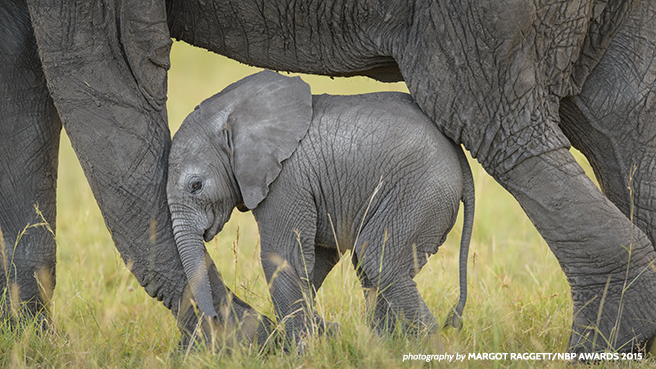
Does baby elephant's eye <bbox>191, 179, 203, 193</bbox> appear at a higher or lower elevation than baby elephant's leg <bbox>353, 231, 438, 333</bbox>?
higher

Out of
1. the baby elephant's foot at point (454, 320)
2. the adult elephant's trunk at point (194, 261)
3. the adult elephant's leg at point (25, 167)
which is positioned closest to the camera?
the adult elephant's trunk at point (194, 261)

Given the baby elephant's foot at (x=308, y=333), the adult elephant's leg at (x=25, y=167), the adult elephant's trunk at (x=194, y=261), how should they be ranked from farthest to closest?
the adult elephant's leg at (x=25, y=167) < the adult elephant's trunk at (x=194, y=261) < the baby elephant's foot at (x=308, y=333)

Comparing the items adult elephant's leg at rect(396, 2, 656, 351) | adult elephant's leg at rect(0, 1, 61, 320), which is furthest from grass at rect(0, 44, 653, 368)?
adult elephant's leg at rect(396, 2, 656, 351)

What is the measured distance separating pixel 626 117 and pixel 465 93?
779 mm

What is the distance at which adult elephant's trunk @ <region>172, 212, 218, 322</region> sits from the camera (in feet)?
10.1

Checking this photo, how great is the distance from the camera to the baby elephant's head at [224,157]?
10.3 ft

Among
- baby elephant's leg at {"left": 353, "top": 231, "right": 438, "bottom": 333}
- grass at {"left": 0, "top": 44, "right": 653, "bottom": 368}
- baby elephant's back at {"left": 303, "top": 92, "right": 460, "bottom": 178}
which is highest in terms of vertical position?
baby elephant's back at {"left": 303, "top": 92, "right": 460, "bottom": 178}

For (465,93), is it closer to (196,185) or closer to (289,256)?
(289,256)

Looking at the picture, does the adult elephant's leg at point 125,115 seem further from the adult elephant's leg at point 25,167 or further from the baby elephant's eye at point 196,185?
the adult elephant's leg at point 25,167

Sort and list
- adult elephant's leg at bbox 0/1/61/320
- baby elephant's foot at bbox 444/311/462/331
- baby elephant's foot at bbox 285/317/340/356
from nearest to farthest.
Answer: baby elephant's foot at bbox 285/317/340/356, baby elephant's foot at bbox 444/311/462/331, adult elephant's leg at bbox 0/1/61/320

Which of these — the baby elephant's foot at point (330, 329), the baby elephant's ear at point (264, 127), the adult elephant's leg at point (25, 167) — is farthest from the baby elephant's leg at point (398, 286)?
the adult elephant's leg at point (25, 167)

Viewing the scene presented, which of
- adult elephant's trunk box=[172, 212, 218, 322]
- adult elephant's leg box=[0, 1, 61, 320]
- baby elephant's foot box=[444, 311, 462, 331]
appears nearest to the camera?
adult elephant's trunk box=[172, 212, 218, 322]

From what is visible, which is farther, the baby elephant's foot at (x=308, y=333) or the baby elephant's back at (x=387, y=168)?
the baby elephant's back at (x=387, y=168)

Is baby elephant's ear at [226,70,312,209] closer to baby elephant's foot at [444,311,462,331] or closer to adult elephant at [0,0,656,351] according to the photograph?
adult elephant at [0,0,656,351]
